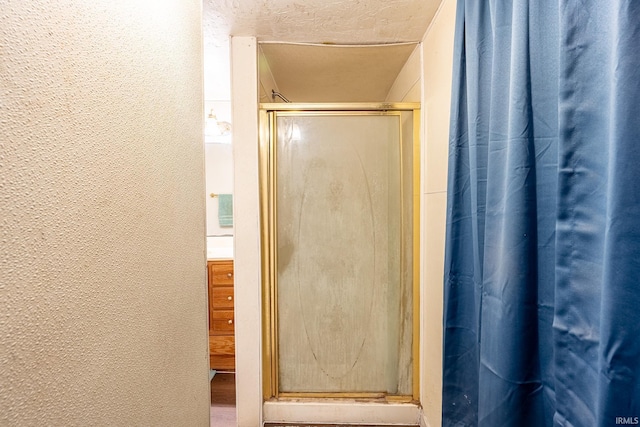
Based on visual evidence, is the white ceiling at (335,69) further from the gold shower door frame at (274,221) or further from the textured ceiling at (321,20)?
the gold shower door frame at (274,221)

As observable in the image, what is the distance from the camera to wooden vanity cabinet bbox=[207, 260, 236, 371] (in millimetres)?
2096

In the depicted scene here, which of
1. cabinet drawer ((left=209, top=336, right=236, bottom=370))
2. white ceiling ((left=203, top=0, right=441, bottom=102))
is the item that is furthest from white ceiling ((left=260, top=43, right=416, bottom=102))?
cabinet drawer ((left=209, top=336, right=236, bottom=370))

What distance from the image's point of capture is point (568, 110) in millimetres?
531

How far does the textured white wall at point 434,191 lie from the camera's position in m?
1.29

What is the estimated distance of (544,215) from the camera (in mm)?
657

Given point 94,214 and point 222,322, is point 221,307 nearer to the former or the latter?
point 222,322

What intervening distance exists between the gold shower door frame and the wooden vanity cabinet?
21.3 inches

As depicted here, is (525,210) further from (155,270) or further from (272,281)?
(272,281)

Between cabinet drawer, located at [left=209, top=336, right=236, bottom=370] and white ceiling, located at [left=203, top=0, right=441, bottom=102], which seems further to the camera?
cabinet drawer, located at [left=209, top=336, right=236, bottom=370]

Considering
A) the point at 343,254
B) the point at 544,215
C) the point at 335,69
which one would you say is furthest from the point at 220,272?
the point at 544,215

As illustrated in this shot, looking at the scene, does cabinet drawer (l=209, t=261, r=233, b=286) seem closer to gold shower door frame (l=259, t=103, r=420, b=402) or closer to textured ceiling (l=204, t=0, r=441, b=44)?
gold shower door frame (l=259, t=103, r=420, b=402)

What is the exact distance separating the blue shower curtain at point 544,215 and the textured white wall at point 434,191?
29cm

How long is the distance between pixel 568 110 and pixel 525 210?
23 centimetres

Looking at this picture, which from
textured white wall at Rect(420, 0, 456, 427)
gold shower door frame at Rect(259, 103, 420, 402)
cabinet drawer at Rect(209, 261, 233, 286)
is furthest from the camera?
cabinet drawer at Rect(209, 261, 233, 286)
